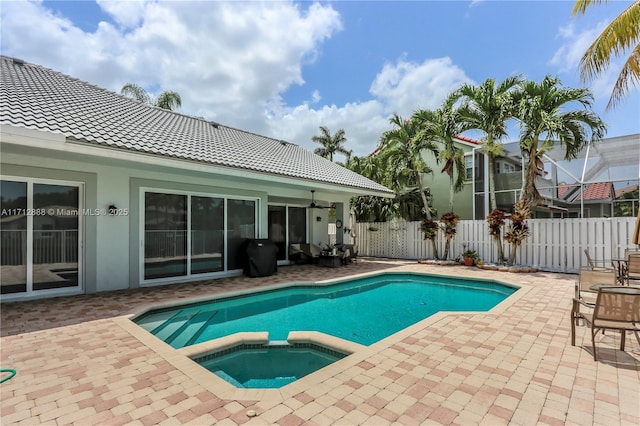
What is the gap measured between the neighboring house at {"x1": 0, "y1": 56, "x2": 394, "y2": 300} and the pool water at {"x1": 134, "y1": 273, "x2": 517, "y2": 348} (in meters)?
3.01

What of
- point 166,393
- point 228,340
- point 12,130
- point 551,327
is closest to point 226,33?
point 12,130

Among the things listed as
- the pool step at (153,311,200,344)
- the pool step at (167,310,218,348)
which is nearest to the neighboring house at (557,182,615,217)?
the pool step at (167,310,218,348)

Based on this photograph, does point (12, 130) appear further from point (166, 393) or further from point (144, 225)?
point (166, 393)

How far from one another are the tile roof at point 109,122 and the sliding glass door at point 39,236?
1.81 meters

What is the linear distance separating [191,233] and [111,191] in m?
2.70

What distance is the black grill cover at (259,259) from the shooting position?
11.6 metres

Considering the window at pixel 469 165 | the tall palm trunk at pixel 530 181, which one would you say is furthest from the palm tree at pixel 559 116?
the window at pixel 469 165

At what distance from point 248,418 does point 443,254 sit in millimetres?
14921

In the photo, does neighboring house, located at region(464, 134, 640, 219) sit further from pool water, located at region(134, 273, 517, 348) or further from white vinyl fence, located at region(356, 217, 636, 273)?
pool water, located at region(134, 273, 517, 348)

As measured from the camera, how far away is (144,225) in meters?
9.89

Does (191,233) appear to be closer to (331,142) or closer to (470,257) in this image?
(470,257)

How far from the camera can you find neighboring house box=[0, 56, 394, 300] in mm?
7602

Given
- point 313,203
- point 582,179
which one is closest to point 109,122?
point 313,203

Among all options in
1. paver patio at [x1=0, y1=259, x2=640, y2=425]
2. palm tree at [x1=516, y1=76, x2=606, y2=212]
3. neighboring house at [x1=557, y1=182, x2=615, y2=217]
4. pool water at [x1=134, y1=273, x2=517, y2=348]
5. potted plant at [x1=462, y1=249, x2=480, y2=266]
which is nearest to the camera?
paver patio at [x1=0, y1=259, x2=640, y2=425]
